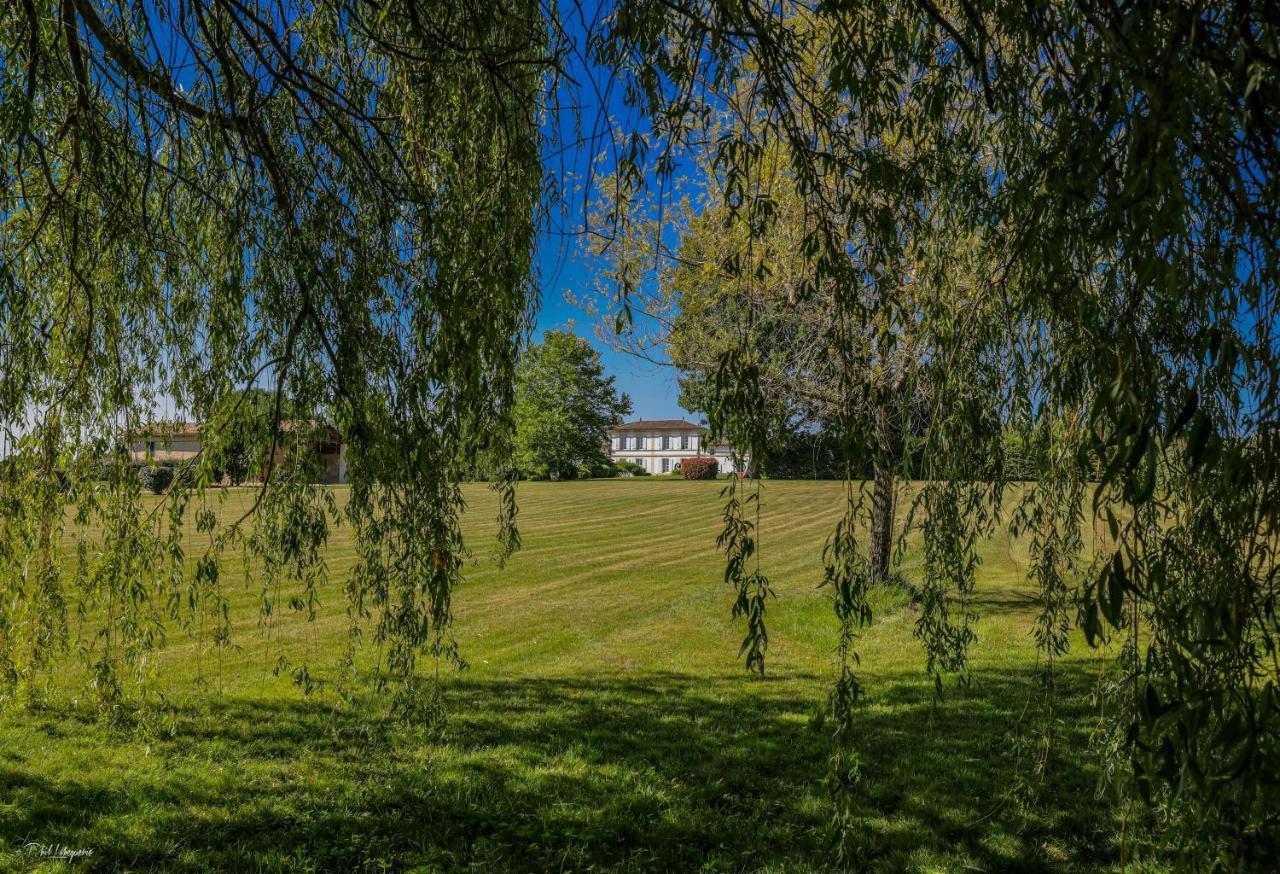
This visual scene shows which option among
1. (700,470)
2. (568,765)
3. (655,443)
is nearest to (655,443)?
(655,443)

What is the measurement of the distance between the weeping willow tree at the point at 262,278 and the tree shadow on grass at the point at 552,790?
84 cm

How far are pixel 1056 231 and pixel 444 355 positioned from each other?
193cm

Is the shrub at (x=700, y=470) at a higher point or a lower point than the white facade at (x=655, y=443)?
lower

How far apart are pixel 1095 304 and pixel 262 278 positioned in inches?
133

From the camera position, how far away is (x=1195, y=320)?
2.65m

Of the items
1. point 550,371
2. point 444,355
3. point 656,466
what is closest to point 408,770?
point 444,355

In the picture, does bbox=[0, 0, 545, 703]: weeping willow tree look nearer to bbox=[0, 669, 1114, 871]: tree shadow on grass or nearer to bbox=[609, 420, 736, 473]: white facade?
bbox=[0, 669, 1114, 871]: tree shadow on grass

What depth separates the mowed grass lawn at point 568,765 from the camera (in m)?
3.64

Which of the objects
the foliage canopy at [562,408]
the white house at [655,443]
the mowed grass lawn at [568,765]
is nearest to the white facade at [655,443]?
the white house at [655,443]

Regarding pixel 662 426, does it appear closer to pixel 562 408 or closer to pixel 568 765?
pixel 562 408

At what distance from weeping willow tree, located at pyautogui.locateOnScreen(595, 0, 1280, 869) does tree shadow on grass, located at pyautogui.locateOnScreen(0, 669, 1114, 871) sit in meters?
1.05

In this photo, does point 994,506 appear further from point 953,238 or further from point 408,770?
point 408,770

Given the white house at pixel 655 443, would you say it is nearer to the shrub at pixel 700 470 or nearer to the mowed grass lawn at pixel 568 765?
the shrub at pixel 700 470

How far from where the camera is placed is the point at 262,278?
10.9ft
